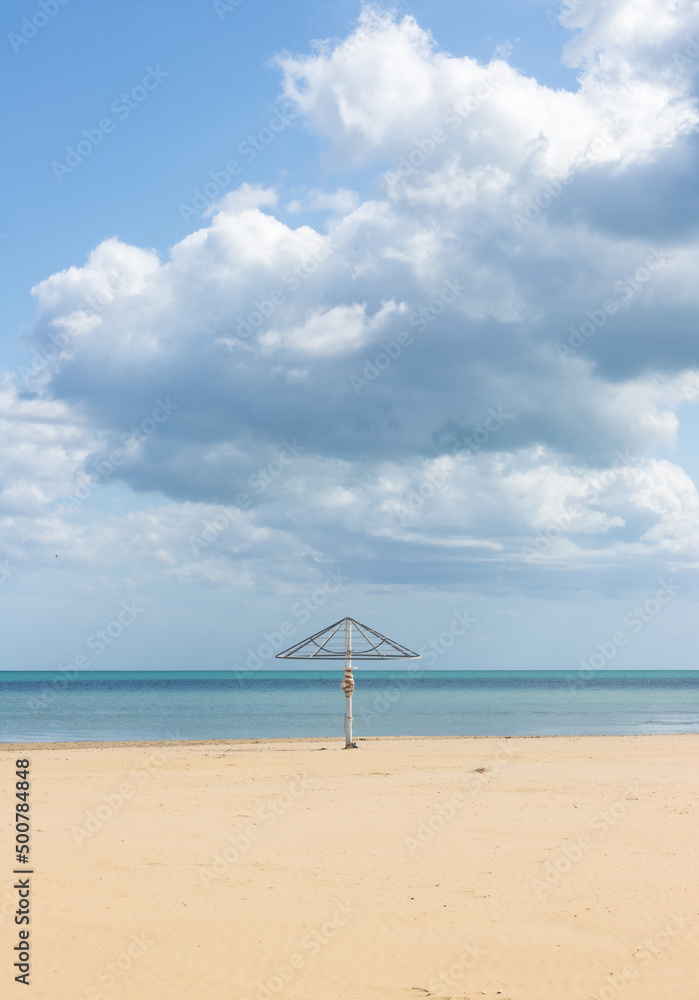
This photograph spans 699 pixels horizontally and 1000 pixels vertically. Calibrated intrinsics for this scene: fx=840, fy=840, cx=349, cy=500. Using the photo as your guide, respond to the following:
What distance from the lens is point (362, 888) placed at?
10.1 m

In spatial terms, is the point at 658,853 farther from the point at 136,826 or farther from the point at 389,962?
the point at 136,826

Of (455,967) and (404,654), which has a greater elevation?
(404,654)

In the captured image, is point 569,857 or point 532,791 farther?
point 532,791

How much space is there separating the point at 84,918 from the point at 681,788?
498 inches

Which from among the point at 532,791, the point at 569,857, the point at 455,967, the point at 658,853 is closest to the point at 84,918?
the point at 455,967

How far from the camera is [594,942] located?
327 inches

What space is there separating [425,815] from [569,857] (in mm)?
3390

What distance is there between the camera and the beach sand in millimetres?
7625

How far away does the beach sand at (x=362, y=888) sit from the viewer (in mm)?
7625

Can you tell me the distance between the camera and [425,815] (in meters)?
14.3

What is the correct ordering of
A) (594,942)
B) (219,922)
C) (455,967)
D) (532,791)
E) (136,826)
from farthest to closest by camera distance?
1. (532,791)
2. (136,826)
3. (219,922)
4. (594,942)
5. (455,967)

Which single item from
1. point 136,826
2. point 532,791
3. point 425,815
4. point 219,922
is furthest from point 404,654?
point 219,922

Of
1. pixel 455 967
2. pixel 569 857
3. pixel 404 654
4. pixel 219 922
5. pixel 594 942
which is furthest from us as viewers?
pixel 404 654

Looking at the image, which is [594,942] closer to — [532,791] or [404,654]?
[532,791]
